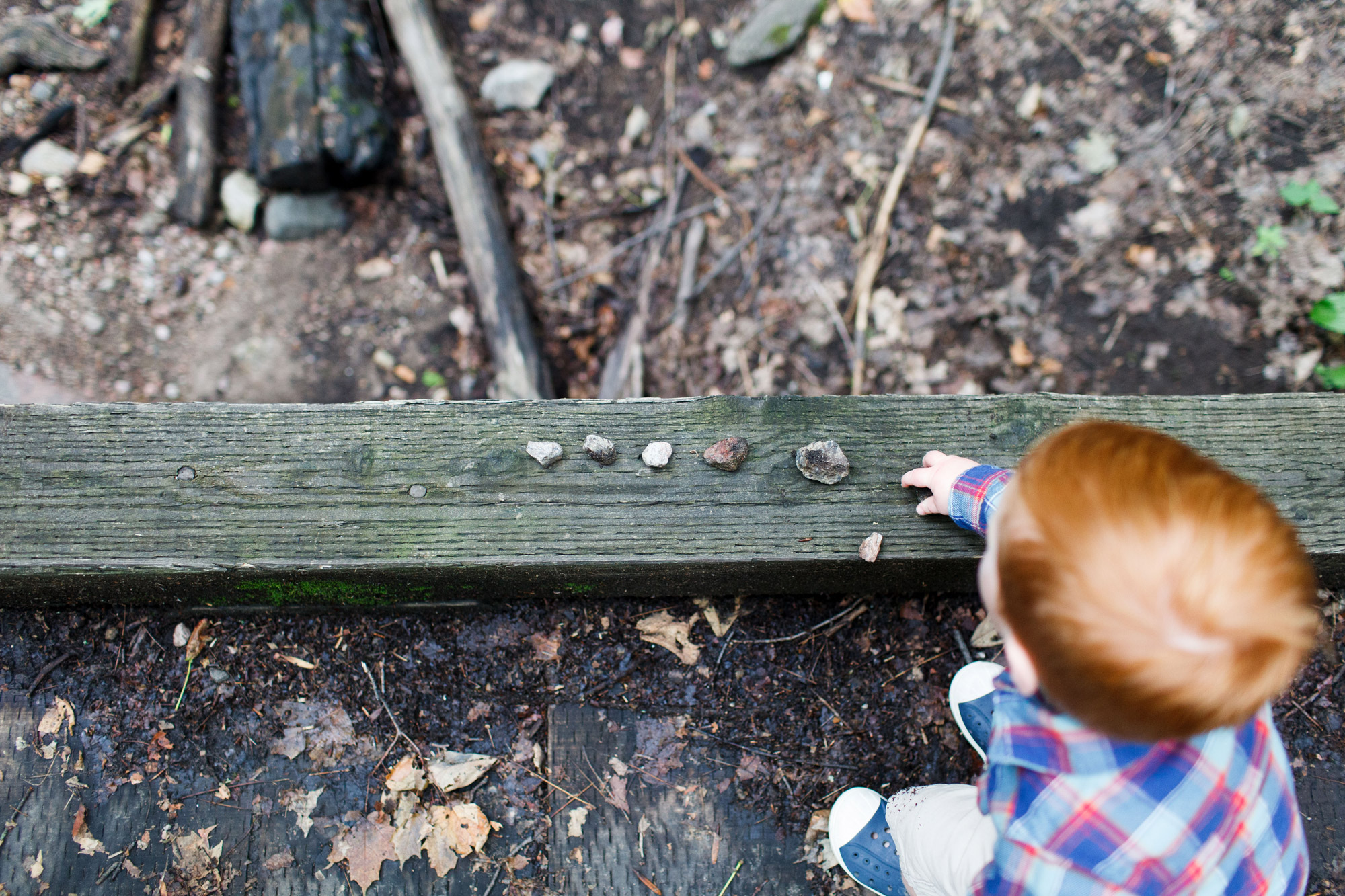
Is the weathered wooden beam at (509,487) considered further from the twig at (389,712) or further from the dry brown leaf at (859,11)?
the dry brown leaf at (859,11)

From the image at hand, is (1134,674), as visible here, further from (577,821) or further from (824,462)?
(577,821)

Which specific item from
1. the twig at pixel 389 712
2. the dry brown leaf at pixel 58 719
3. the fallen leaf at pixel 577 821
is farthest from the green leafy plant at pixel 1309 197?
the dry brown leaf at pixel 58 719

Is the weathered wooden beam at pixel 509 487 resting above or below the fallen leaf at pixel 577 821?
above

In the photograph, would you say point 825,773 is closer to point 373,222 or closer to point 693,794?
point 693,794

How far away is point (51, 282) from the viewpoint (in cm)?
329

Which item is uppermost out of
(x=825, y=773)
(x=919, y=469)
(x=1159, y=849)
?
(x=919, y=469)

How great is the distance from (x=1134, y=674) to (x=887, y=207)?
257 cm

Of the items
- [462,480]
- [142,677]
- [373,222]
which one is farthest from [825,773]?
[373,222]

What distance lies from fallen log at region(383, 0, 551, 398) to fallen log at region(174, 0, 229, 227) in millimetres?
840

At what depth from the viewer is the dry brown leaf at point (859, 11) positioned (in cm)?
350

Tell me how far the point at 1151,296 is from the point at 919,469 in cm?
194

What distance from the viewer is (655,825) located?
2086 mm

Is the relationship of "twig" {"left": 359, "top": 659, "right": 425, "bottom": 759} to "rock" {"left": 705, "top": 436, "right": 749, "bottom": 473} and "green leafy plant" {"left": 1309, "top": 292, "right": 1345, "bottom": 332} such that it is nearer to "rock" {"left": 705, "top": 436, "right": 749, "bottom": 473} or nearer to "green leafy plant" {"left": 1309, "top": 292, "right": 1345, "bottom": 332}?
"rock" {"left": 705, "top": 436, "right": 749, "bottom": 473}

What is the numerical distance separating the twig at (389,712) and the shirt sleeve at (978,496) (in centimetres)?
160
